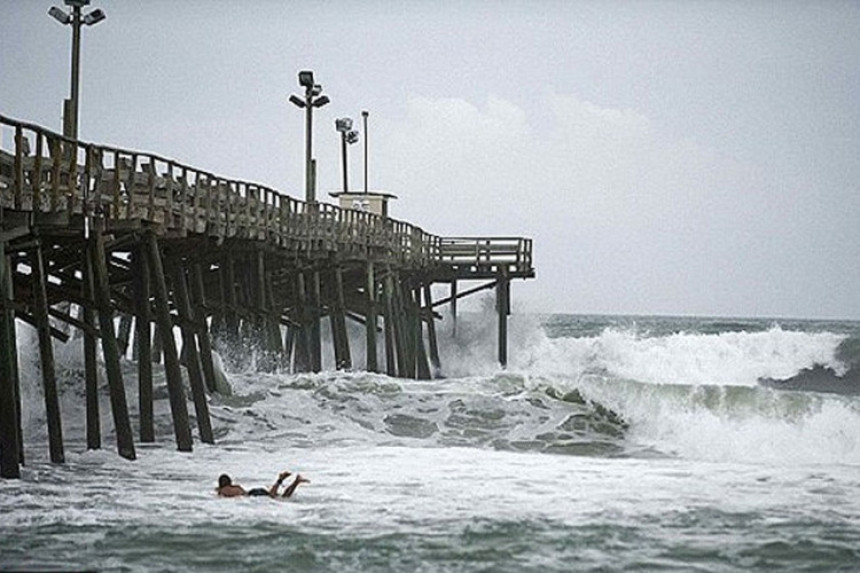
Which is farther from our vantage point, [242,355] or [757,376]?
[757,376]

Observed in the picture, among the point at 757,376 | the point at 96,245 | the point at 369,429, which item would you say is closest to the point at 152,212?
the point at 96,245

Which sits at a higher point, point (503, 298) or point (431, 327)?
point (503, 298)

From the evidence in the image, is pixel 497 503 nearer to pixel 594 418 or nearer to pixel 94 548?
pixel 94 548

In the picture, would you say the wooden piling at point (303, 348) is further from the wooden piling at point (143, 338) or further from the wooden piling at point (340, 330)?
the wooden piling at point (143, 338)

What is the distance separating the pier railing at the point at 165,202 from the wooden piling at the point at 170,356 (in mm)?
499

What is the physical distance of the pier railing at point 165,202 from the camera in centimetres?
1689

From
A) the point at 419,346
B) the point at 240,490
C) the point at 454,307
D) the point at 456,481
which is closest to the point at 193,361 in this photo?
the point at 456,481

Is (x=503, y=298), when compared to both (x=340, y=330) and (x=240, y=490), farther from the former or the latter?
(x=240, y=490)

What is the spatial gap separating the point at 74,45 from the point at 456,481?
10.5 metres

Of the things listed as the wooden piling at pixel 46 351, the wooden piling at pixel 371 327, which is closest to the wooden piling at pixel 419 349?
the wooden piling at pixel 371 327

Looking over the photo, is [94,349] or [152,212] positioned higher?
[152,212]

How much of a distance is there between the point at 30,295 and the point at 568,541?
999 centimetres

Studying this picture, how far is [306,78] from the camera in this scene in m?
35.3

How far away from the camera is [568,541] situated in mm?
13648
